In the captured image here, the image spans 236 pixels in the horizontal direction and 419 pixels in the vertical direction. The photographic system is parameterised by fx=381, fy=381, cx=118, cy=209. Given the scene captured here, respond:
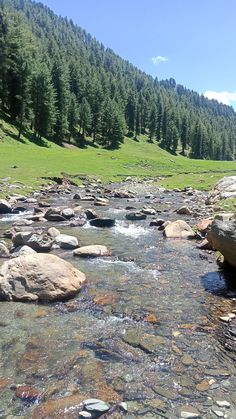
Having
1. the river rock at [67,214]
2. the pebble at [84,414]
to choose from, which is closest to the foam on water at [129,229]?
the river rock at [67,214]

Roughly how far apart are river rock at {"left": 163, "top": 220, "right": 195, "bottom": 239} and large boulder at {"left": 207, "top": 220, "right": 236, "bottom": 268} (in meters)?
6.68

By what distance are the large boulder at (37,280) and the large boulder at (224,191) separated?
26.2 metres

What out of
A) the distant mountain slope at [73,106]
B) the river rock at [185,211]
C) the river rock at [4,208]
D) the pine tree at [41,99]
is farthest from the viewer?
the pine tree at [41,99]

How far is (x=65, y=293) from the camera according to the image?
12.6 m

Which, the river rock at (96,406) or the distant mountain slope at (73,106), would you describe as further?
the distant mountain slope at (73,106)

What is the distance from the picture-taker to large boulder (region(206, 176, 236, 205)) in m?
36.8

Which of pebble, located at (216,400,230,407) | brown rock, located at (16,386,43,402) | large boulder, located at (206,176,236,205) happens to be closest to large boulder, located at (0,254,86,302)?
brown rock, located at (16,386,43,402)

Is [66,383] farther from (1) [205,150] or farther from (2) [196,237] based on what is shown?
(1) [205,150]

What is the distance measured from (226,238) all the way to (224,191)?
25.0 meters

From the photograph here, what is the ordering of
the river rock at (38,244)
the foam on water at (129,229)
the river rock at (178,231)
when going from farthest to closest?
the foam on water at (129,229), the river rock at (178,231), the river rock at (38,244)

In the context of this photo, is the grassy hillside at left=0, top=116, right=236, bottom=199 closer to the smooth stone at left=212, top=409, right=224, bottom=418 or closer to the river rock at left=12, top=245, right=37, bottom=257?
the river rock at left=12, top=245, right=37, bottom=257

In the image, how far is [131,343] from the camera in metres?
9.94

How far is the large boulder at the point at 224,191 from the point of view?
3678 cm

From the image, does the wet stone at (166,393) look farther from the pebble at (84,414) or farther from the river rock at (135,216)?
the river rock at (135,216)
